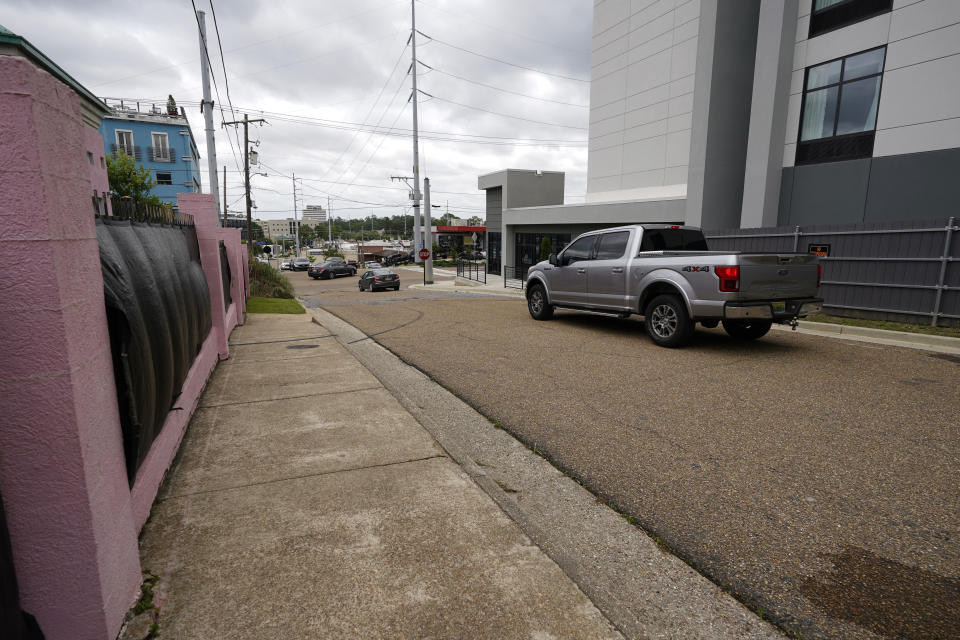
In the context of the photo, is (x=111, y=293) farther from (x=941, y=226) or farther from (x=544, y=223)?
(x=544, y=223)

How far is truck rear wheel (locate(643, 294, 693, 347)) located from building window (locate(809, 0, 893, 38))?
1253 cm

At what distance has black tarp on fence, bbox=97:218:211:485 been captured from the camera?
7.71 ft

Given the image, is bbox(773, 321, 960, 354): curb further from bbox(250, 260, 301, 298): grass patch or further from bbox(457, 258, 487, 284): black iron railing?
bbox(457, 258, 487, 284): black iron railing

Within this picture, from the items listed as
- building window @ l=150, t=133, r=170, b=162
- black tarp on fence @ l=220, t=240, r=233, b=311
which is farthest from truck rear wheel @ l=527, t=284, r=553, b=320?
building window @ l=150, t=133, r=170, b=162

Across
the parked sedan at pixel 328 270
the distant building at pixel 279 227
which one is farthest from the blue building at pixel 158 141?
the distant building at pixel 279 227

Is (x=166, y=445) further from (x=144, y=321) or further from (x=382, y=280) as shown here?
(x=382, y=280)

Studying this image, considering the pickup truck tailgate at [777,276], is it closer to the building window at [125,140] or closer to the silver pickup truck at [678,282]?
the silver pickup truck at [678,282]

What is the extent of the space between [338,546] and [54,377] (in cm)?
158

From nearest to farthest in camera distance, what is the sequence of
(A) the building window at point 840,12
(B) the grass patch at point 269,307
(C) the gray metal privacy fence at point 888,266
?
(C) the gray metal privacy fence at point 888,266 < (A) the building window at point 840,12 < (B) the grass patch at point 269,307

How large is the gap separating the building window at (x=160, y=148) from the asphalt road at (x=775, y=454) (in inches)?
1943

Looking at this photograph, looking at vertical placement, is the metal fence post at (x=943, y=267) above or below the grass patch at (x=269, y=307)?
above

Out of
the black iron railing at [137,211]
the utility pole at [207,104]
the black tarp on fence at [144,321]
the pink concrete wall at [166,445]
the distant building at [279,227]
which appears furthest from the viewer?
the distant building at [279,227]

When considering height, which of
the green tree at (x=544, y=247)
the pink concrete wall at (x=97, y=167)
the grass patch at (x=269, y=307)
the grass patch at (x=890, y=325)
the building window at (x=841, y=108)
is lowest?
the grass patch at (x=269, y=307)

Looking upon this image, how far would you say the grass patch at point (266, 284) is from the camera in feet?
68.2
